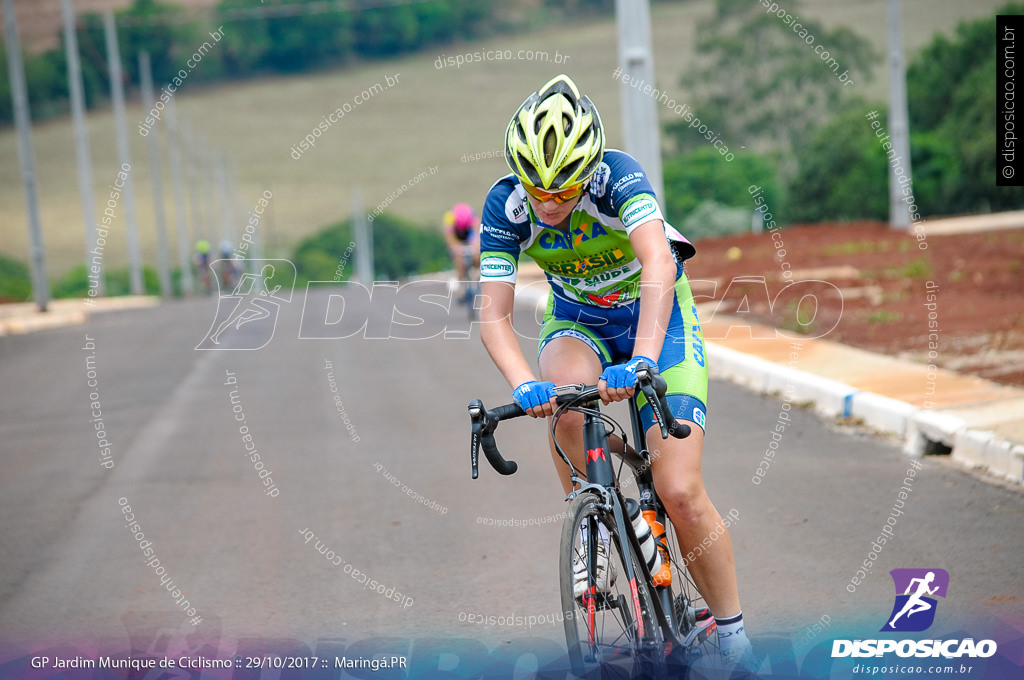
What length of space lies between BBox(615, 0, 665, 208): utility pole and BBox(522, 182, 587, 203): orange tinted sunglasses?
10918 millimetres

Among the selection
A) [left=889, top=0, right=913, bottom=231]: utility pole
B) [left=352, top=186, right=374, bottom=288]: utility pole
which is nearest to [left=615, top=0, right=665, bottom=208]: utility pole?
[left=889, top=0, right=913, bottom=231]: utility pole

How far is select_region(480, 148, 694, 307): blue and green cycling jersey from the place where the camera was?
3463 mm

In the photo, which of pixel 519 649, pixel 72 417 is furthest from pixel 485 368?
pixel 519 649

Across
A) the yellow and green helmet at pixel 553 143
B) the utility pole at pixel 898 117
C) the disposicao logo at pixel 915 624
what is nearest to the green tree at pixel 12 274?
the utility pole at pixel 898 117

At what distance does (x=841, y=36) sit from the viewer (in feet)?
193

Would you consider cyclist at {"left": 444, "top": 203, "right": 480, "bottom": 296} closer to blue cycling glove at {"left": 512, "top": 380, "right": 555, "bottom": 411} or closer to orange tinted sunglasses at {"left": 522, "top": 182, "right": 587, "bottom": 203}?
orange tinted sunglasses at {"left": 522, "top": 182, "right": 587, "bottom": 203}

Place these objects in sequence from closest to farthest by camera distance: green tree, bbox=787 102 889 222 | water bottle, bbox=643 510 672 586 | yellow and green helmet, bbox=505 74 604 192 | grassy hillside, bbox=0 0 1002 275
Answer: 1. yellow and green helmet, bbox=505 74 604 192
2. water bottle, bbox=643 510 672 586
3. green tree, bbox=787 102 889 222
4. grassy hillside, bbox=0 0 1002 275

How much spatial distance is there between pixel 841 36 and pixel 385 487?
5848 centimetres

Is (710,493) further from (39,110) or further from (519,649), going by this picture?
(39,110)

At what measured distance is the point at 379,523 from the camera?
596cm

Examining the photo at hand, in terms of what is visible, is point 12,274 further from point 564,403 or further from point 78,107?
point 564,403

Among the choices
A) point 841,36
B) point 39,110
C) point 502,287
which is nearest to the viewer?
point 502,287

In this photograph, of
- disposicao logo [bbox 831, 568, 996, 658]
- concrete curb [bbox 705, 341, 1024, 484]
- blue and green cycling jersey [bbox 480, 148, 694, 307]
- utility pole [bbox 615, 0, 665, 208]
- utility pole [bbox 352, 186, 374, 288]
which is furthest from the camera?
utility pole [bbox 352, 186, 374, 288]

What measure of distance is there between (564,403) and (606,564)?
1.62ft
